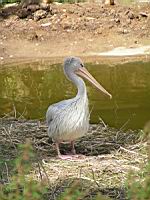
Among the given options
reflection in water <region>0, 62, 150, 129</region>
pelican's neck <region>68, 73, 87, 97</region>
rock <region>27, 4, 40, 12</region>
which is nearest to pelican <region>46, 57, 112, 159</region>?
pelican's neck <region>68, 73, 87, 97</region>

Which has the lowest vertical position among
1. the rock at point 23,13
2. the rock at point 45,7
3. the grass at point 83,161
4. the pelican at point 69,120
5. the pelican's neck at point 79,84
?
the rock at point 23,13

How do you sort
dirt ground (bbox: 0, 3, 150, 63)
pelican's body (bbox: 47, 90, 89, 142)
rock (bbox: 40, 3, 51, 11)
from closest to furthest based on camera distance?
pelican's body (bbox: 47, 90, 89, 142) → dirt ground (bbox: 0, 3, 150, 63) → rock (bbox: 40, 3, 51, 11)

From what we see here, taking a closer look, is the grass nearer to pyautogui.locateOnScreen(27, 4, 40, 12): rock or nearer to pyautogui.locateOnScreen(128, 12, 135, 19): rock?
pyautogui.locateOnScreen(128, 12, 135, 19): rock

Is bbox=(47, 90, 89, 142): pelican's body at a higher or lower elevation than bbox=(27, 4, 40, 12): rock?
higher

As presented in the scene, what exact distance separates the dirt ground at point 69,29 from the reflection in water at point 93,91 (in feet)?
6.04

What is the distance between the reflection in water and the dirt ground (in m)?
1.84

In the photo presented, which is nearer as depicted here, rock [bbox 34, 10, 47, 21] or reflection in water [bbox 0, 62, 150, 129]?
reflection in water [bbox 0, 62, 150, 129]

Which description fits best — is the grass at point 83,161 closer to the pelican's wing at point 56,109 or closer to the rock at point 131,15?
the pelican's wing at point 56,109

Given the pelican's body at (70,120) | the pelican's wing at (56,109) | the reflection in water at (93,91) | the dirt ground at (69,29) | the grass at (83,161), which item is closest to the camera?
the grass at (83,161)

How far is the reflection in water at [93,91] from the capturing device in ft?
29.7

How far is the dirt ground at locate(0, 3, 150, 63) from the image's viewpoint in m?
16.7

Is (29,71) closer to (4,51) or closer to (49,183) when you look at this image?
(4,51)

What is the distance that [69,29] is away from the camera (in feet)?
59.7

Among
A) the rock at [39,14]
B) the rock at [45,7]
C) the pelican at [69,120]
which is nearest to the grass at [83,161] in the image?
the pelican at [69,120]
